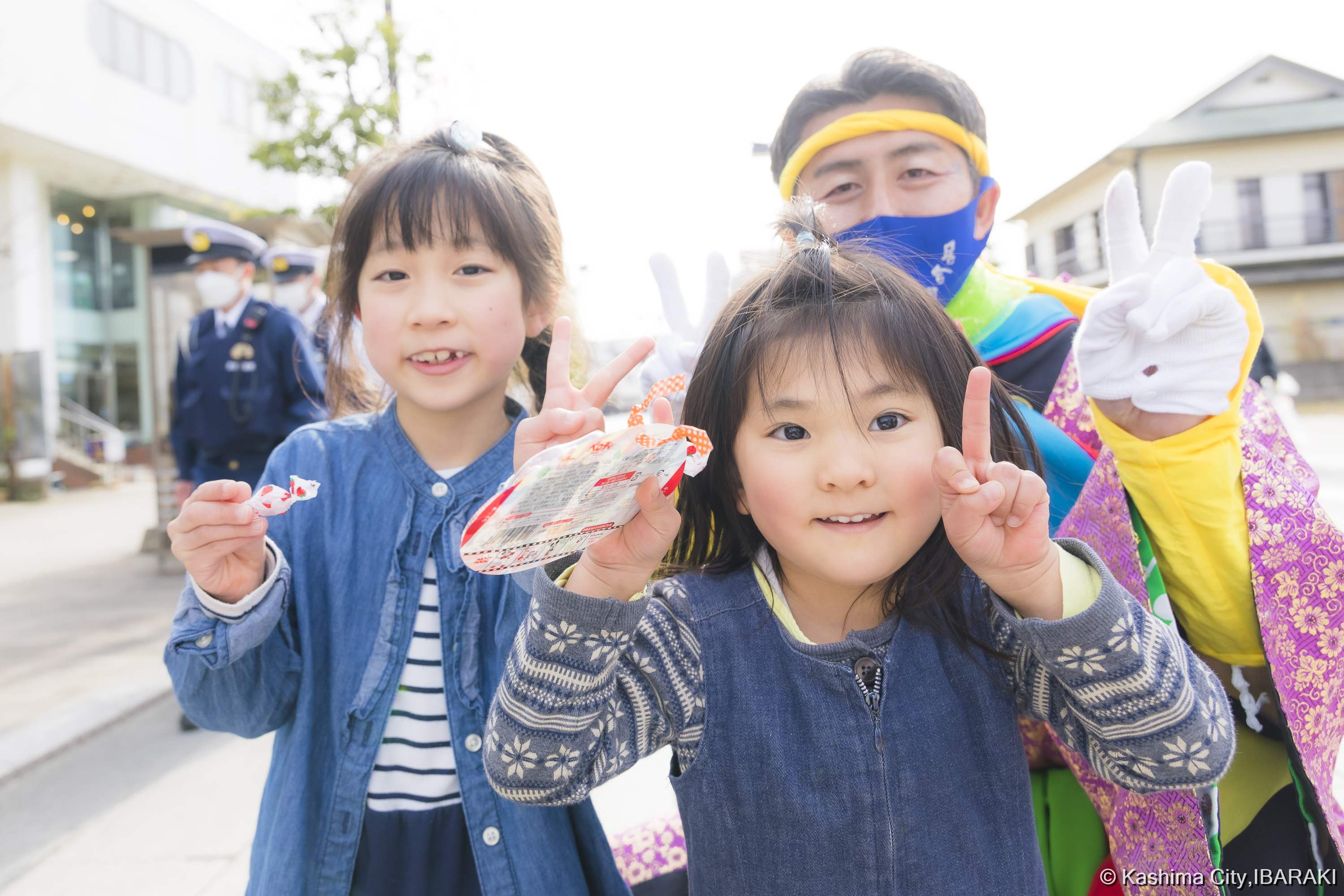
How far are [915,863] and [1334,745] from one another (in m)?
0.77

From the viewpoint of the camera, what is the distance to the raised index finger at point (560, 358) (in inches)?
43.6

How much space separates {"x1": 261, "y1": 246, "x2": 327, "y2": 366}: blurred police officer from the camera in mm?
5586

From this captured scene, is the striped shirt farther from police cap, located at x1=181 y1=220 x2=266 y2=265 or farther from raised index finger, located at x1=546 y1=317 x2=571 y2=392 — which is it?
police cap, located at x1=181 y1=220 x2=266 y2=265

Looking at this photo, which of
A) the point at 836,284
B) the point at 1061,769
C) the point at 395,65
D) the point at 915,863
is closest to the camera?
the point at 915,863

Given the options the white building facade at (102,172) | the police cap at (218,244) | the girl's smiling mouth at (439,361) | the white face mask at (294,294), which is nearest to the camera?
the girl's smiling mouth at (439,361)

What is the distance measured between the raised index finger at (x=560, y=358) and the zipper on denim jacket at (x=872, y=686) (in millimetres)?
591

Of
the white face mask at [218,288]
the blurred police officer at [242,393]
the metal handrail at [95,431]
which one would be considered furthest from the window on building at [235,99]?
the blurred police officer at [242,393]

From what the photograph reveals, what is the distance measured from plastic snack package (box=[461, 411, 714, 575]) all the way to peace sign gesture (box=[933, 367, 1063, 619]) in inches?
13.3

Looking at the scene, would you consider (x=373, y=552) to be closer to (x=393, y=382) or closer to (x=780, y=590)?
(x=393, y=382)

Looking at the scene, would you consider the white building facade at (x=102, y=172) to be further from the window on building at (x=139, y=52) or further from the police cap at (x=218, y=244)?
the police cap at (x=218, y=244)

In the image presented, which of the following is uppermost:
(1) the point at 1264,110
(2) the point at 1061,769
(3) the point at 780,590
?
(1) the point at 1264,110

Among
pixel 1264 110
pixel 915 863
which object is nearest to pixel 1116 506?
pixel 915 863

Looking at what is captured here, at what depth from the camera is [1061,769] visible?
149 cm

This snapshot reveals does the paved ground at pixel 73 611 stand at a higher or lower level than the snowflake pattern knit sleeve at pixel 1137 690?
lower
